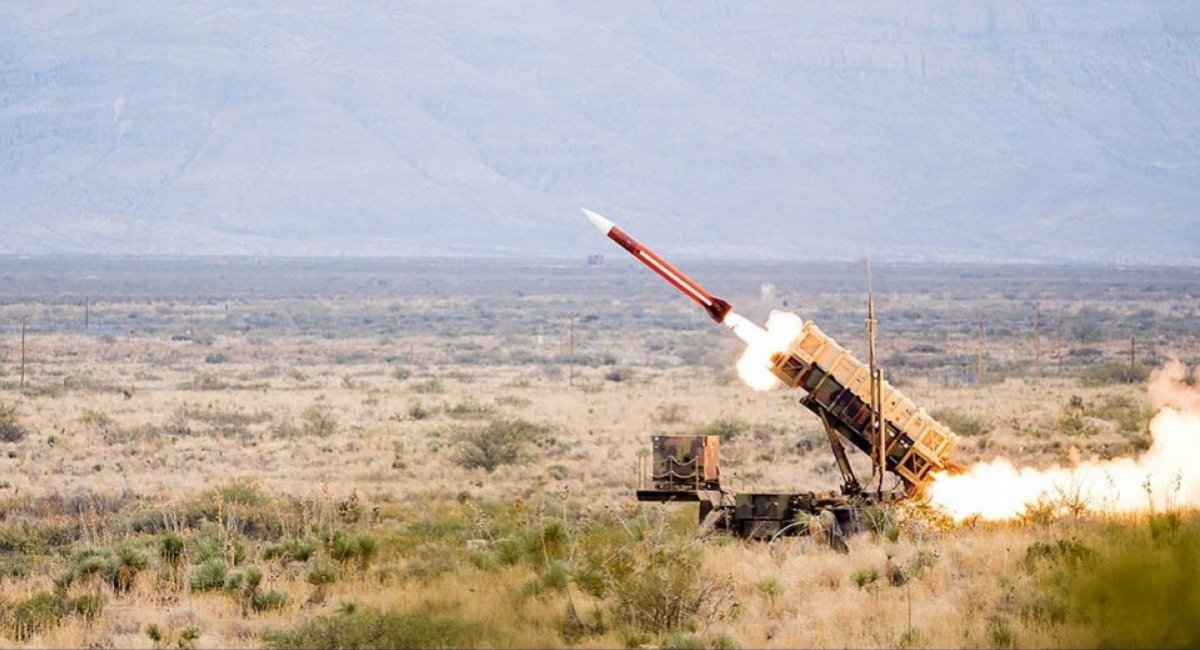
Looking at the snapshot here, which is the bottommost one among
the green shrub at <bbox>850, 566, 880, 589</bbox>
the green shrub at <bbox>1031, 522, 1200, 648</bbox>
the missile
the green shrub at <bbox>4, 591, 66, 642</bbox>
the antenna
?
the green shrub at <bbox>4, 591, 66, 642</bbox>

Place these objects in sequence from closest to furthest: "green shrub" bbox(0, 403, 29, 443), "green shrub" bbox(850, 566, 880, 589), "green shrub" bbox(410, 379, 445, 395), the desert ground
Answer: the desert ground, "green shrub" bbox(850, 566, 880, 589), "green shrub" bbox(0, 403, 29, 443), "green shrub" bbox(410, 379, 445, 395)

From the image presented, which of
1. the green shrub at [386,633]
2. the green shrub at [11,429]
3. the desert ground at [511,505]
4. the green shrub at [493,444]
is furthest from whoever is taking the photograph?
the green shrub at [11,429]

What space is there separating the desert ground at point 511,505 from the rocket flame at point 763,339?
2108mm

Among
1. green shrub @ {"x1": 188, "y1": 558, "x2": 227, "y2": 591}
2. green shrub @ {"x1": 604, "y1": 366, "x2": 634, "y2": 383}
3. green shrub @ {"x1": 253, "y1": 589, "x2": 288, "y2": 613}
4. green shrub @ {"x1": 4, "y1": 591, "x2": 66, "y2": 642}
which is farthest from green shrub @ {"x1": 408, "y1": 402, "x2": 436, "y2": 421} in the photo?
green shrub @ {"x1": 4, "y1": 591, "x2": 66, "y2": 642}

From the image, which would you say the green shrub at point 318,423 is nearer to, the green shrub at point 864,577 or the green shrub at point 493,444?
the green shrub at point 493,444

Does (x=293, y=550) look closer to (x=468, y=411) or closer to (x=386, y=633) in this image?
(x=386, y=633)

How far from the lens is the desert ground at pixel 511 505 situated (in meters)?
18.7

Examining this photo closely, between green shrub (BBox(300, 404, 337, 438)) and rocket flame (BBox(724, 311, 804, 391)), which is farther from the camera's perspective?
green shrub (BBox(300, 404, 337, 438))

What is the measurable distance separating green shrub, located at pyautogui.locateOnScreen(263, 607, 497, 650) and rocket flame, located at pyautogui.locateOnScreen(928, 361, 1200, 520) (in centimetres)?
791

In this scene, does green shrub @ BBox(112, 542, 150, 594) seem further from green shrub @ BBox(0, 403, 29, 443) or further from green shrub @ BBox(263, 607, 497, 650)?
green shrub @ BBox(0, 403, 29, 443)

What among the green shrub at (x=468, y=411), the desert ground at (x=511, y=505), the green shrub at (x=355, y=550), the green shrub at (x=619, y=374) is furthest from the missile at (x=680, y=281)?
the green shrub at (x=619, y=374)

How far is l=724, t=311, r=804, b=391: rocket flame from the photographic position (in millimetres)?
24562

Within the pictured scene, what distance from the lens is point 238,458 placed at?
37750mm

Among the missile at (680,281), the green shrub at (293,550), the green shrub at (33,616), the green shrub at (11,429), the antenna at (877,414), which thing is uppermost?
the missile at (680,281)
